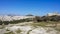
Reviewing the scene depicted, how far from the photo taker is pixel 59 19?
16.1 metres

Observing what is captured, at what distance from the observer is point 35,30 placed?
36.9 ft

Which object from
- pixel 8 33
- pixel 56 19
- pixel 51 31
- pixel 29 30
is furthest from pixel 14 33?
pixel 56 19

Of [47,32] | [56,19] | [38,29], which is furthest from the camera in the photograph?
[56,19]

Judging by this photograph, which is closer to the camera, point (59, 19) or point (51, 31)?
point (51, 31)

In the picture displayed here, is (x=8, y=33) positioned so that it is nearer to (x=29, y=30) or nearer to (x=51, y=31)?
(x=29, y=30)

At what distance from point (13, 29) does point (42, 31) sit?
8.98 ft

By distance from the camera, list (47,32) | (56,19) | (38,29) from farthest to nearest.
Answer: (56,19) → (38,29) → (47,32)

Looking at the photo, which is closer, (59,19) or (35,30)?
(35,30)

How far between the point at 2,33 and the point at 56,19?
304 inches

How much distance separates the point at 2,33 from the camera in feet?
36.4

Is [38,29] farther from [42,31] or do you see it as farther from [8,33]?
[8,33]

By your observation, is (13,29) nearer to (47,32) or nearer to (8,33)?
(8,33)

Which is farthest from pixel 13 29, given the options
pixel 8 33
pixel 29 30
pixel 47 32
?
pixel 47 32

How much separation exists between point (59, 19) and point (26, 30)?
6.44 m
